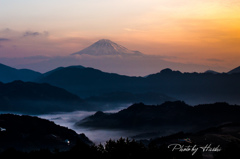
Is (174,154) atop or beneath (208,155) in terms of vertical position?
atop

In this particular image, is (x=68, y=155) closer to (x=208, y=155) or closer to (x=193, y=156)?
(x=193, y=156)

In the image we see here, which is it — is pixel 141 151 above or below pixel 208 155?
above

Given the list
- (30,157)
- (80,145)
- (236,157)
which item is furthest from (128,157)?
(30,157)

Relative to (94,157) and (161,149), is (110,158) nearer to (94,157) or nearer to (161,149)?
(94,157)

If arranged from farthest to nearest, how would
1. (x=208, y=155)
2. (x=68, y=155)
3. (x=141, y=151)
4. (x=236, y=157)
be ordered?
1. (x=208, y=155)
2. (x=68, y=155)
3. (x=141, y=151)
4. (x=236, y=157)

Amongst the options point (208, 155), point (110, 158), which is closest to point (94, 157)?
point (110, 158)

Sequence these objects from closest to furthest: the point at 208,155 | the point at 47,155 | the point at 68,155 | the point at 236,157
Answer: the point at 236,157
the point at 68,155
the point at 47,155
the point at 208,155

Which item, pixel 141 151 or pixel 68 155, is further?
pixel 68 155

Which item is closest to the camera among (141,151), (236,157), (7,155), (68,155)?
(236,157)

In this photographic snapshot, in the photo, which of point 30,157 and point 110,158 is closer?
point 110,158
